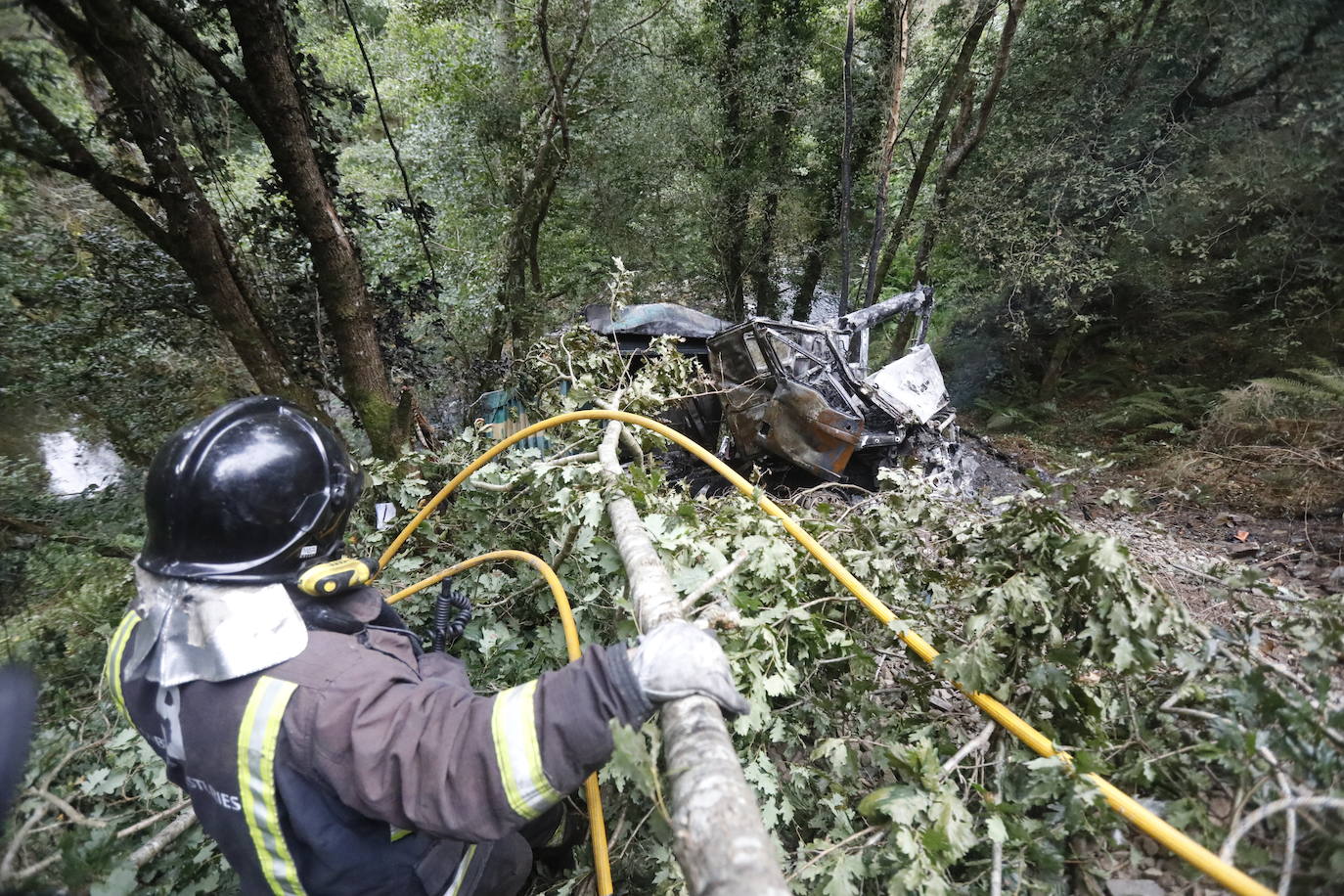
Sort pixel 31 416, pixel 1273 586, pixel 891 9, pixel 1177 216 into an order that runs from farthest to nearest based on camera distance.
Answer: pixel 891 9 → pixel 1177 216 → pixel 31 416 → pixel 1273 586

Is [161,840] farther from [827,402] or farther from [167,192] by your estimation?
[827,402]

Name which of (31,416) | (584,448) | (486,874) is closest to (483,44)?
(31,416)

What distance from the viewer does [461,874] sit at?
1.57 m

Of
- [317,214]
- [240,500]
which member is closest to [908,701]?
[240,500]

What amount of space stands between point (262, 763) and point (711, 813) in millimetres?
952

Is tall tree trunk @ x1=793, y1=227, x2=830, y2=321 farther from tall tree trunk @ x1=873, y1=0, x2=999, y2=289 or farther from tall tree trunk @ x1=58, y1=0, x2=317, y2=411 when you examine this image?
tall tree trunk @ x1=58, y1=0, x2=317, y2=411

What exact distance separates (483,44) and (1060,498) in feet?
35.0

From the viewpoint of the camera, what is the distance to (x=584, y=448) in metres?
3.61

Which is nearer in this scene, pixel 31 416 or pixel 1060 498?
pixel 1060 498

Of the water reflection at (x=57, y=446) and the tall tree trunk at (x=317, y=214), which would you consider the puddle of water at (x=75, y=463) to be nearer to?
the water reflection at (x=57, y=446)

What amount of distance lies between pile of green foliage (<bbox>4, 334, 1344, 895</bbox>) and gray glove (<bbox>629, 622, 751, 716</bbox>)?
0.10 meters

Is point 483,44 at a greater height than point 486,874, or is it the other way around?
point 483,44

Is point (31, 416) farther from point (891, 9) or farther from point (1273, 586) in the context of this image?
point (891, 9)

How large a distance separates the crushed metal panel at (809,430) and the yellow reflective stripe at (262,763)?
5.00 m
